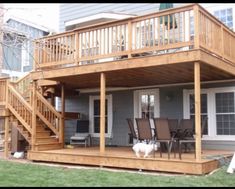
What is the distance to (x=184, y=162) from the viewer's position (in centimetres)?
739

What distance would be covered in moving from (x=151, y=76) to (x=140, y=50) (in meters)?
1.66

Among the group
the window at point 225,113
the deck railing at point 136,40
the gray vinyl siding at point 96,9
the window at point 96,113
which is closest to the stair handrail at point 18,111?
the deck railing at point 136,40

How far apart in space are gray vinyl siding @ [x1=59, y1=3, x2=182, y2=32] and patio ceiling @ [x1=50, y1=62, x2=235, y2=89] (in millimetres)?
3044

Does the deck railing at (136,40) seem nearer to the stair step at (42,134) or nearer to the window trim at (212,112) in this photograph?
the window trim at (212,112)

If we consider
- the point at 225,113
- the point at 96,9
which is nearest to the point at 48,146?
the point at 225,113

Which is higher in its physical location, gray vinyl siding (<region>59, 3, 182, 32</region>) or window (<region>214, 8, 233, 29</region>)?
gray vinyl siding (<region>59, 3, 182, 32</region>)

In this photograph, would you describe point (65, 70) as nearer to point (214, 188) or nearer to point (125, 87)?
point (125, 87)

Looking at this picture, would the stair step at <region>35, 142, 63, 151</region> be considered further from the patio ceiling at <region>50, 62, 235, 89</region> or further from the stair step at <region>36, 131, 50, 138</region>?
the patio ceiling at <region>50, 62, 235, 89</region>

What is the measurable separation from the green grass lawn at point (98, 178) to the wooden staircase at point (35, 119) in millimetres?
2271

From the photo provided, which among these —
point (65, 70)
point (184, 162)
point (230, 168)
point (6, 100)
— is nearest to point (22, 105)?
point (6, 100)

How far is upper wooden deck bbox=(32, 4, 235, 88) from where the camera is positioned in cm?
765

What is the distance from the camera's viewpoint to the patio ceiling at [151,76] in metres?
8.59

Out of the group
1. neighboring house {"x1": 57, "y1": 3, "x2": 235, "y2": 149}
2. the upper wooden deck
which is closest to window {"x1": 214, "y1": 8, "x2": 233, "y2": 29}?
neighboring house {"x1": 57, "y1": 3, "x2": 235, "y2": 149}

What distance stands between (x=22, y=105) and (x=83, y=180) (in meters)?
4.71
